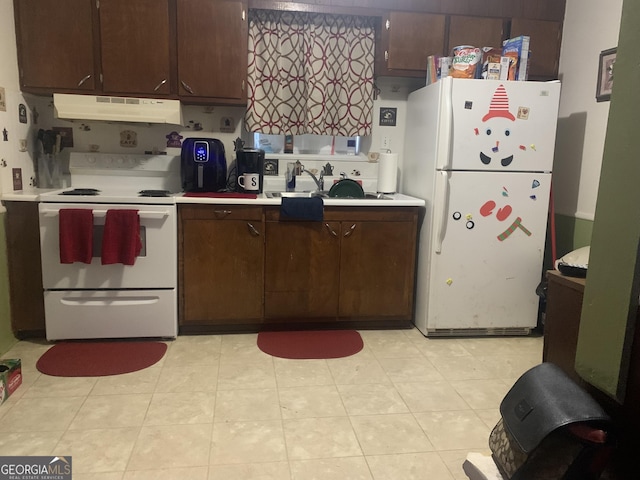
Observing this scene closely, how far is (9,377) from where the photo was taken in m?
2.29

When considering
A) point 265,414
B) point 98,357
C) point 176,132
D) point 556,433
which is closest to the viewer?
point 556,433

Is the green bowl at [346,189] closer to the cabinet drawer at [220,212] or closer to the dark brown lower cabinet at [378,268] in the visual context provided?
the dark brown lower cabinet at [378,268]

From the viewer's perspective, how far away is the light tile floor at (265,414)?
185cm

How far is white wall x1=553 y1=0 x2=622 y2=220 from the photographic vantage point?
3.07m

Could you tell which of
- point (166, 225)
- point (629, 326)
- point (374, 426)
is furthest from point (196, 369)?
point (629, 326)

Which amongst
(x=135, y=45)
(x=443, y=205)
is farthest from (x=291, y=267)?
(x=135, y=45)

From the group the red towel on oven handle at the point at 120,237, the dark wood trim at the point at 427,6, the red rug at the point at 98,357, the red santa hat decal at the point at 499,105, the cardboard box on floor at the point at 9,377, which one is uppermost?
the dark wood trim at the point at 427,6

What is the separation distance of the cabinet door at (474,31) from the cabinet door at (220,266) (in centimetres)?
185

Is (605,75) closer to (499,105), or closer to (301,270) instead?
(499,105)

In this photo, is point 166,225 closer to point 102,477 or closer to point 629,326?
point 102,477

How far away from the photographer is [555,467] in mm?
1336

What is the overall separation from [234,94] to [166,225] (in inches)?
38.3

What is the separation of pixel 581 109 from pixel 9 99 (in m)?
3.61

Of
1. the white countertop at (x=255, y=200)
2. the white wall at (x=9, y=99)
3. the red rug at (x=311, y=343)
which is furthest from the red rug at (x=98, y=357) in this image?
the white wall at (x=9, y=99)
